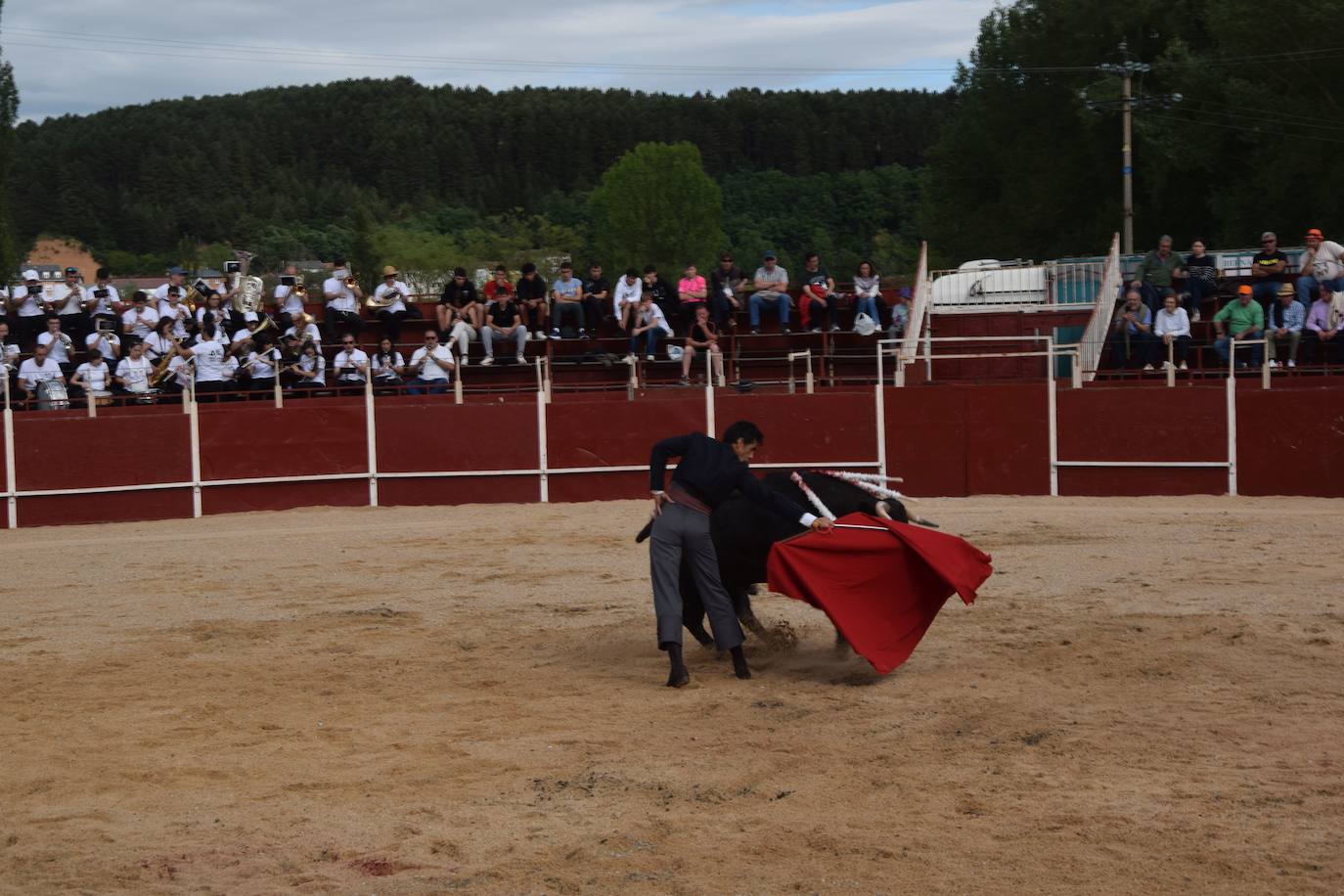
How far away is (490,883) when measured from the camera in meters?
5.28

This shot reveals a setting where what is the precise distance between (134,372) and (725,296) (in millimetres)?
7784

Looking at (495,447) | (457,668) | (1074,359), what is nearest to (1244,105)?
(1074,359)

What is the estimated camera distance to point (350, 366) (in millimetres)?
19062

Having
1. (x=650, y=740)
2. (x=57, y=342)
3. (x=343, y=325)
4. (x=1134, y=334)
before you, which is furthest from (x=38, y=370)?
(x=650, y=740)

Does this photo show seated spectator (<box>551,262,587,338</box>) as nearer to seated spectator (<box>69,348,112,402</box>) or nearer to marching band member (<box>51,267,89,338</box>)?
seated spectator (<box>69,348,112,402</box>)

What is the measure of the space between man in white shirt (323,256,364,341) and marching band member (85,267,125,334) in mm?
2685

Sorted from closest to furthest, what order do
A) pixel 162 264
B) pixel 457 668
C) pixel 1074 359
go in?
1. pixel 457 668
2. pixel 1074 359
3. pixel 162 264

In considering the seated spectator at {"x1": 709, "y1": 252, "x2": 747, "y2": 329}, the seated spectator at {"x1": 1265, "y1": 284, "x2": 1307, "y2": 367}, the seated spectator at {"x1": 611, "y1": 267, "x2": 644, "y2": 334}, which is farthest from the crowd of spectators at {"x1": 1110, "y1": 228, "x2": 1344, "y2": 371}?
the seated spectator at {"x1": 611, "y1": 267, "x2": 644, "y2": 334}

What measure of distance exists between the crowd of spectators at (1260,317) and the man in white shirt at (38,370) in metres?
12.8

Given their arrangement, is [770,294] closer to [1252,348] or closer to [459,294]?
→ [459,294]

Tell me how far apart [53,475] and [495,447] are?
16.7 feet

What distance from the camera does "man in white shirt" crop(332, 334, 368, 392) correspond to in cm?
1900

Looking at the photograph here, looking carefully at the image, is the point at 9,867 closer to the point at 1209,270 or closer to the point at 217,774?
the point at 217,774

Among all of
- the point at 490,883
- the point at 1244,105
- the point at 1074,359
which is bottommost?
the point at 490,883
